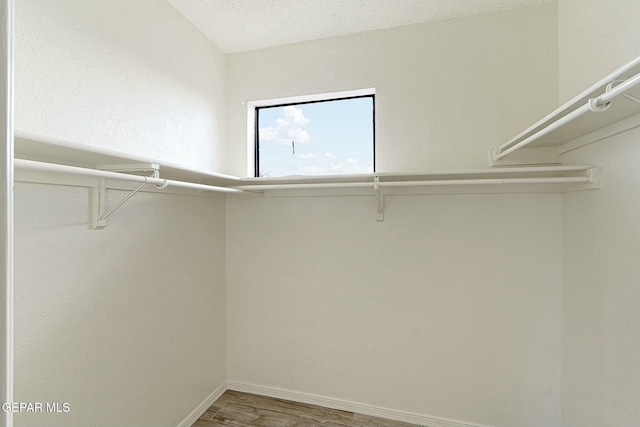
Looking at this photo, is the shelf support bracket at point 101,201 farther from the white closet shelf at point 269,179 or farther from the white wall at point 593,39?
the white wall at point 593,39

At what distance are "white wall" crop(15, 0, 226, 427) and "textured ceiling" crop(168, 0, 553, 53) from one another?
0.17 m

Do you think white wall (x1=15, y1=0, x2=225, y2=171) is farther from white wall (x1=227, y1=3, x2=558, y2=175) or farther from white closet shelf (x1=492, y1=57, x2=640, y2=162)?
white closet shelf (x1=492, y1=57, x2=640, y2=162)

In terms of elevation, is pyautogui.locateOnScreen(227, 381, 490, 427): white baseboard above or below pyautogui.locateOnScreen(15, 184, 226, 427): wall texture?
below

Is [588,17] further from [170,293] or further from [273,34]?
[170,293]

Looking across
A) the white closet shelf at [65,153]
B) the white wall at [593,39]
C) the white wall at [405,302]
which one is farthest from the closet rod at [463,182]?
the white closet shelf at [65,153]

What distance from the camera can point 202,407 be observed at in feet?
6.51

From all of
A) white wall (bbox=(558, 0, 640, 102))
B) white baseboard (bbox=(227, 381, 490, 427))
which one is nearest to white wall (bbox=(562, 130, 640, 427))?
white wall (bbox=(558, 0, 640, 102))

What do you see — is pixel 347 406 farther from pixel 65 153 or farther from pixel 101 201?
pixel 65 153

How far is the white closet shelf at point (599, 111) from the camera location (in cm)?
84

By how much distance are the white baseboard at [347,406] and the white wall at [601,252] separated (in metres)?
0.68

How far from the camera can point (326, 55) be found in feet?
6.84

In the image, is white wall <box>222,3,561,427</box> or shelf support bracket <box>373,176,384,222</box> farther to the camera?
shelf support bracket <box>373,176,384,222</box>

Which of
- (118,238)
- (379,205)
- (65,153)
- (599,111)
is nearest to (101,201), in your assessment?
(118,238)

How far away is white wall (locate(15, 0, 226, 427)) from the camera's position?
3.65 ft
